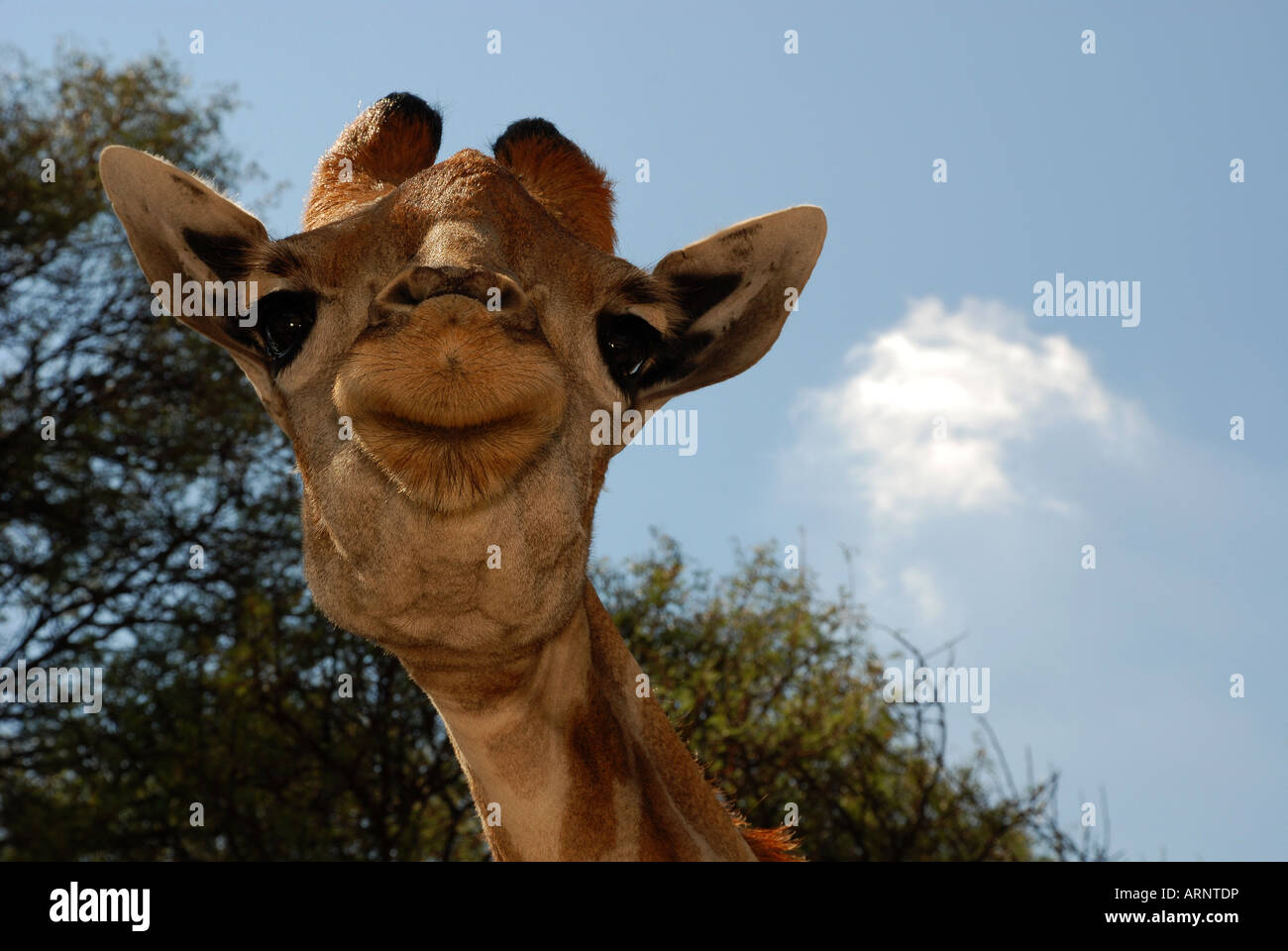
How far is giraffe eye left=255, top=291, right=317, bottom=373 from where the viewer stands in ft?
14.9

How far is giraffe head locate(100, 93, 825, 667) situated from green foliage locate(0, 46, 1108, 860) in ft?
28.6

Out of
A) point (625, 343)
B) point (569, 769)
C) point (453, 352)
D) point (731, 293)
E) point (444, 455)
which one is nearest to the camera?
point (453, 352)

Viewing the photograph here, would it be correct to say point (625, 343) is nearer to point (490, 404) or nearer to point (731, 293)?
point (731, 293)

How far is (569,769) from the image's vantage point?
15.8 ft

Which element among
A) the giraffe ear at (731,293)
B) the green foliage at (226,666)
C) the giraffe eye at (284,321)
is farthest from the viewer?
the green foliage at (226,666)

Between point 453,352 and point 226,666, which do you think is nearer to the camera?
point 453,352

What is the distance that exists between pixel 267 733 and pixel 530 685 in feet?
41.5

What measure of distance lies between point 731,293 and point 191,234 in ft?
6.73

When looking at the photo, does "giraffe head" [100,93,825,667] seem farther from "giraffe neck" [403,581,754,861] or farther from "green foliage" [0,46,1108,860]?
"green foliage" [0,46,1108,860]

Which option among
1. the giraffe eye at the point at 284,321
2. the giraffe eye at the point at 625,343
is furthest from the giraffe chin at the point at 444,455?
the giraffe eye at the point at 625,343

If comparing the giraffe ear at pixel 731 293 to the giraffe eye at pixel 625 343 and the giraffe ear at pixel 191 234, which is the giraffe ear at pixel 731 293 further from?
the giraffe ear at pixel 191 234

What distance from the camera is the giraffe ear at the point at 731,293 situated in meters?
5.14

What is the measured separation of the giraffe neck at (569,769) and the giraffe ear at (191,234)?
1.32 m

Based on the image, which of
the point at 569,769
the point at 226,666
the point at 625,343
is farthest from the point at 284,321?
the point at 226,666
